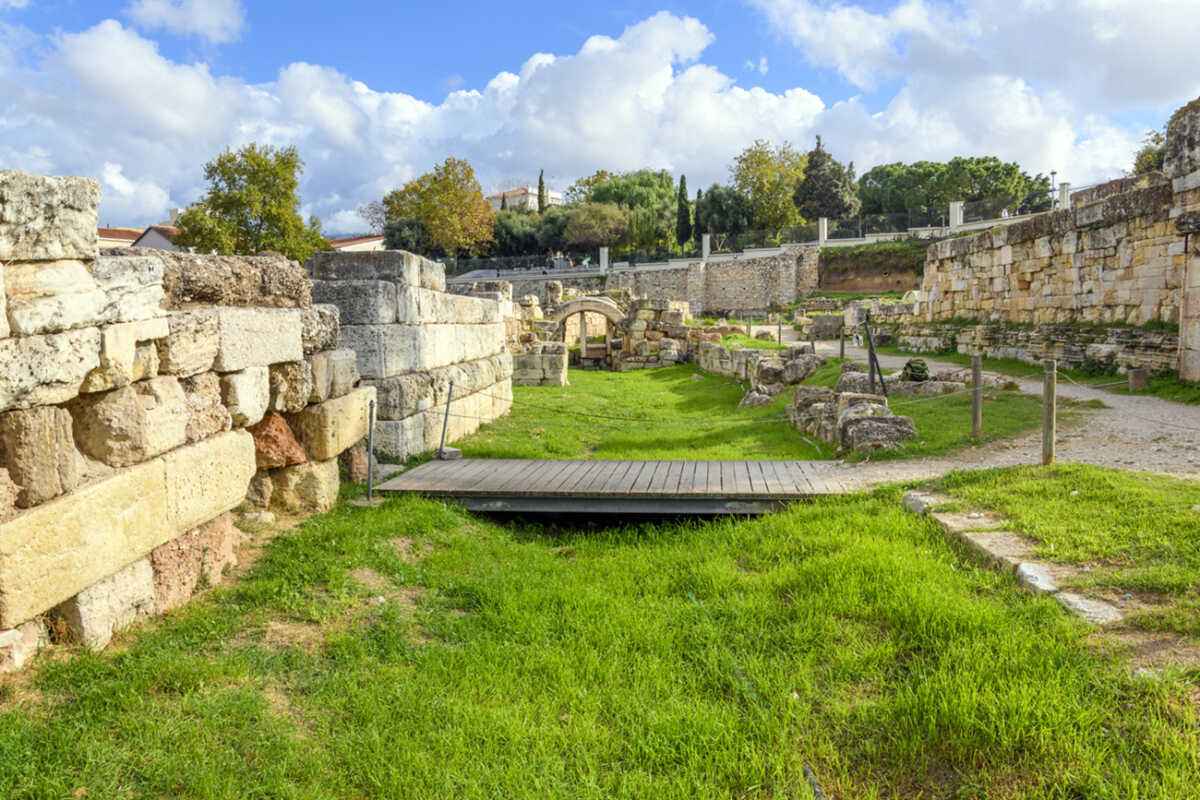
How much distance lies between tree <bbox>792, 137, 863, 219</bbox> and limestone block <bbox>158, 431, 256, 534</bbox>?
2104 inches

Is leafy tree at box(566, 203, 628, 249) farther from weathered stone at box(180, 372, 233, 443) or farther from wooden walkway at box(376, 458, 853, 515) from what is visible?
weathered stone at box(180, 372, 233, 443)

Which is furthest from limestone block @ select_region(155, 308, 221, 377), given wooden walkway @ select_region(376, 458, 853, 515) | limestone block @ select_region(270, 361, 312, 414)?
wooden walkway @ select_region(376, 458, 853, 515)

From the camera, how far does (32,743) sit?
285cm

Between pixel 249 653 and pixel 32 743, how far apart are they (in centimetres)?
100

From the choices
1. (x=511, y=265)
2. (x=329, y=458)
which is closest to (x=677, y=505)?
(x=329, y=458)

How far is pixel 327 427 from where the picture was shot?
19.6 ft

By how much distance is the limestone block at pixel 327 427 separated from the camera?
5922mm

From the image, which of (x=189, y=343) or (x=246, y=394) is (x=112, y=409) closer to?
(x=189, y=343)

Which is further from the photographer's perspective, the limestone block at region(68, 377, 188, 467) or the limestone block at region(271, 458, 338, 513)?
the limestone block at region(271, 458, 338, 513)

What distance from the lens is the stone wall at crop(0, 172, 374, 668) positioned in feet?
10.3

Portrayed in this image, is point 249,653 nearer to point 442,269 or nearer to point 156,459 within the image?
point 156,459

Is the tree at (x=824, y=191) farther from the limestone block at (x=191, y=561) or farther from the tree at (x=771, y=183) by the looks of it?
the limestone block at (x=191, y=561)

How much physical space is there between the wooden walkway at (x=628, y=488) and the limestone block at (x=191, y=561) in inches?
76.6

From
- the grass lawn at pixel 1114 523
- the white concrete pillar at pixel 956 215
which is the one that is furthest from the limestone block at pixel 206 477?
the white concrete pillar at pixel 956 215
